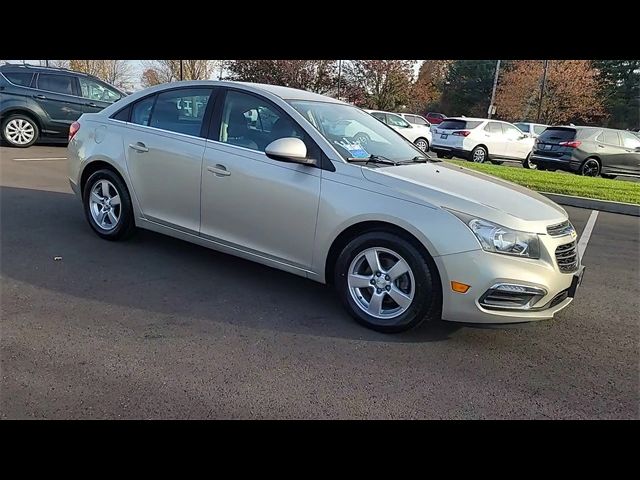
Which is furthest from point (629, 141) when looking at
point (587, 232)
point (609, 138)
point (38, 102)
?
point (38, 102)

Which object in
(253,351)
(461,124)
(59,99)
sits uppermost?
(461,124)

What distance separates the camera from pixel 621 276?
4.97 m

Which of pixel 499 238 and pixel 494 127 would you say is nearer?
pixel 499 238

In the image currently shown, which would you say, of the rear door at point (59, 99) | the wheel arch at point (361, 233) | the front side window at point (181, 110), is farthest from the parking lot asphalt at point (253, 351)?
the rear door at point (59, 99)

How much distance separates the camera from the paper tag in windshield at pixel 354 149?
12.3 feet

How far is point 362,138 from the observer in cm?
408

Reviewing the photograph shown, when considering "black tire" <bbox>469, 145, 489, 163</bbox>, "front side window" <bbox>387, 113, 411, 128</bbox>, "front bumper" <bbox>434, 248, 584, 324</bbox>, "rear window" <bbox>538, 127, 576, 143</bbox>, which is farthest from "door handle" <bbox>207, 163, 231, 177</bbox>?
"front side window" <bbox>387, 113, 411, 128</bbox>

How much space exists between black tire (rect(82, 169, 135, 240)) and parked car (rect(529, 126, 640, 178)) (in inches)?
529

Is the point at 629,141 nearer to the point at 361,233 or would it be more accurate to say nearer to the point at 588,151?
the point at 588,151

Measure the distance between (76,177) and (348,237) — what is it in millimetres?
3134

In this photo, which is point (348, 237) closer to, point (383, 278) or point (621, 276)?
point (383, 278)

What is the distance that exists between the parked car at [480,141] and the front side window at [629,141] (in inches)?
109

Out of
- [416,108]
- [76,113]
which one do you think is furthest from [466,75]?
[76,113]

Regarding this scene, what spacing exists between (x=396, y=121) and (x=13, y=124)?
42.1 feet
